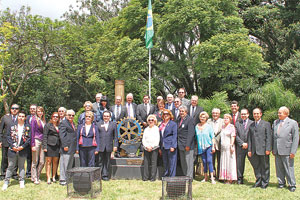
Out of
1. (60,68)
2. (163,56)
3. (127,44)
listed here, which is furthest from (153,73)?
(60,68)

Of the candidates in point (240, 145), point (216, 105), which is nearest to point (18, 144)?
point (240, 145)

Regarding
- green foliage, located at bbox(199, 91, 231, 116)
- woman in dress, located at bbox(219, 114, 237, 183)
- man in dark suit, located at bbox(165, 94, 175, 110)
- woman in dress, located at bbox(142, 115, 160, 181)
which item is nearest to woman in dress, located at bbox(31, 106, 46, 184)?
woman in dress, located at bbox(142, 115, 160, 181)

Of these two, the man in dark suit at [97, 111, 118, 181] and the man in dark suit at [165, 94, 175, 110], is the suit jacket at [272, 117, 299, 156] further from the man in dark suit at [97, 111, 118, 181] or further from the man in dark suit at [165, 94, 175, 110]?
the man in dark suit at [97, 111, 118, 181]

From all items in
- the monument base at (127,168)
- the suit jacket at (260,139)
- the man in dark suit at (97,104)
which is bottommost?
the monument base at (127,168)

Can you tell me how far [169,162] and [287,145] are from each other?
2.52m

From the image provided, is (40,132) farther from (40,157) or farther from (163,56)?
(163,56)

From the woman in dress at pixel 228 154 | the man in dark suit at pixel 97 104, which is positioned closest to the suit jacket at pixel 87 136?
the man in dark suit at pixel 97 104

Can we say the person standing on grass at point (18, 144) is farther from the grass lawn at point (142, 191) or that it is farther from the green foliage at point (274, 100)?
the green foliage at point (274, 100)

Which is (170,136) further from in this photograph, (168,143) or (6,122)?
(6,122)

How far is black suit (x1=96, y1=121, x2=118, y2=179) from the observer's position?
696 centimetres

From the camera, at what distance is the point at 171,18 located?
1380 centimetres

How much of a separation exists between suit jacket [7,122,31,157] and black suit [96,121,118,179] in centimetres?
160

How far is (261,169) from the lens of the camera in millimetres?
6301

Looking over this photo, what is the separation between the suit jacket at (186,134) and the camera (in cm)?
656
